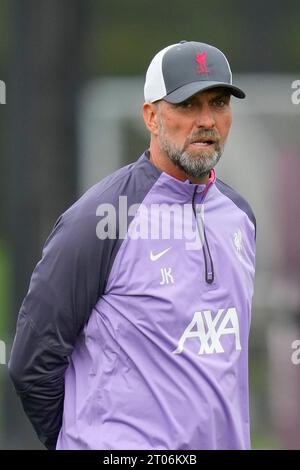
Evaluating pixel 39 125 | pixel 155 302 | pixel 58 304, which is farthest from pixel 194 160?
pixel 39 125

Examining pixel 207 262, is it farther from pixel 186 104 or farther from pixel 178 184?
pixel 186 104

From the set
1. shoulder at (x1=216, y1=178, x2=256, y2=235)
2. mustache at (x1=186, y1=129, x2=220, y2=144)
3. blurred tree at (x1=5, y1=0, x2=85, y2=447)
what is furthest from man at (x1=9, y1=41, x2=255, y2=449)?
blurred tree at (x1=5, y1=0, x2=85, y2=447)

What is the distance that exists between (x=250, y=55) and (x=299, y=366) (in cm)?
174

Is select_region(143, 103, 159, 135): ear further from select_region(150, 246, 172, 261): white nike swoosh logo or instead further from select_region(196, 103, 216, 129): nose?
select_region(150, 246, 172, 261): white nike swoosh logo

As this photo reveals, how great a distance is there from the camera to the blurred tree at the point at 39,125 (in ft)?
21.9

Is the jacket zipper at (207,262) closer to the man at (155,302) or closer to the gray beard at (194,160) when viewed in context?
the man at (155,302)

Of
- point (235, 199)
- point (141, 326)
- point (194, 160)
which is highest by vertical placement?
point (194, 160)

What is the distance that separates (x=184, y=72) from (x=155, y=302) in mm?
671

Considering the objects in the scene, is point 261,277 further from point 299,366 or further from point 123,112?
point 123,112

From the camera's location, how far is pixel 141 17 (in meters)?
6.77

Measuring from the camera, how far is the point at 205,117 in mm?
3449

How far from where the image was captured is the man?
3330 mm

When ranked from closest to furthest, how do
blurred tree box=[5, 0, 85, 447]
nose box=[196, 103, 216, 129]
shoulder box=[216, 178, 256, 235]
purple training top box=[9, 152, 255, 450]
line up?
purple training top box=[9, 152, 255, 450] < nose box=[196, 103, 216, 129] < shoulder box=[216, 178, 256, 235] < blurred tree box=[5, 0, 85, 447]

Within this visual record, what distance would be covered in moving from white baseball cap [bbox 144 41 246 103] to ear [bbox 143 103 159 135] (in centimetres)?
2
